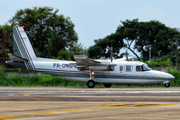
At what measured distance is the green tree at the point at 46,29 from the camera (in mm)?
47594

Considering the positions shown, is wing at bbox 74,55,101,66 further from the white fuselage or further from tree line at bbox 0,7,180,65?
tree line at bbox 0,7,180,65

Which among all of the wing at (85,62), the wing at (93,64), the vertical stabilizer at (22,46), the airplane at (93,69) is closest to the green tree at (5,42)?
the vertical stabilizer at (22,46)

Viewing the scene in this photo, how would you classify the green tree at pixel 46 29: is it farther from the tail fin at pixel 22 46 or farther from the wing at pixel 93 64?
the wing at pixel 93 64

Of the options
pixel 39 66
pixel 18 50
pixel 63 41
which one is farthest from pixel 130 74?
pixel 63 41

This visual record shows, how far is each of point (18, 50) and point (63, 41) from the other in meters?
23.3

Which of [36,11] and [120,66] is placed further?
[36,11]

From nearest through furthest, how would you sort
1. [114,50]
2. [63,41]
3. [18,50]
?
[18,50] < [63,41] < [114,50]

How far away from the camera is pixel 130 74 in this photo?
22281 millimetres

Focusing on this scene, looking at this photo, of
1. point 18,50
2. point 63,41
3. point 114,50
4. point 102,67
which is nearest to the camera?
A: point 102,67

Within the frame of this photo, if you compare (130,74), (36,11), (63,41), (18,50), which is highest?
(36,11)

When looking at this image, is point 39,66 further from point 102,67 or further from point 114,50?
point 114,50

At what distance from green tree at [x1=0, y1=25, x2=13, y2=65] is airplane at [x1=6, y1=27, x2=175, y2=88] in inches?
894

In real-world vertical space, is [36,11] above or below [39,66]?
above

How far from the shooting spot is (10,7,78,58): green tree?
47.6 metres
